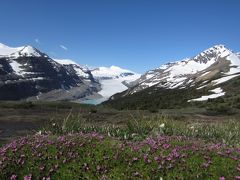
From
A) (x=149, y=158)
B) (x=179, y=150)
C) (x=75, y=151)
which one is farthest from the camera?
(x=75, y=151)

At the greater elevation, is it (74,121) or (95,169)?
(74,121)

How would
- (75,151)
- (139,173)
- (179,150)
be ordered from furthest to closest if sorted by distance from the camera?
(75,151) < (179,150) < (139,173)

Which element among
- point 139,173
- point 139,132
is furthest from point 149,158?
point 139,132

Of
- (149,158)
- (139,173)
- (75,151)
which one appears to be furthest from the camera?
(75,151)

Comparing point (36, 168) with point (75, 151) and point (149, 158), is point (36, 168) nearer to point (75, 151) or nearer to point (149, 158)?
point (75, 151)

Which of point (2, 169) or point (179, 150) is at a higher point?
point (179, 150)

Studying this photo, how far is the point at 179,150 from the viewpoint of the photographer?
9148mm

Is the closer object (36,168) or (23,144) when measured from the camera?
(36,168)

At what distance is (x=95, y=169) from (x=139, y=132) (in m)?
7.08

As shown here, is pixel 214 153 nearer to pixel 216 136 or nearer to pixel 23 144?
pixel 23 144

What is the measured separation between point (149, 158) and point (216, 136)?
8.19m

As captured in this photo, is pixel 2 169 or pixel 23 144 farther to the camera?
pixel 23 144

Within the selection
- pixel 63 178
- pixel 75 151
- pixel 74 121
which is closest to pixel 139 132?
pixel 74 121

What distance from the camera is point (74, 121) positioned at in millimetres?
16688
